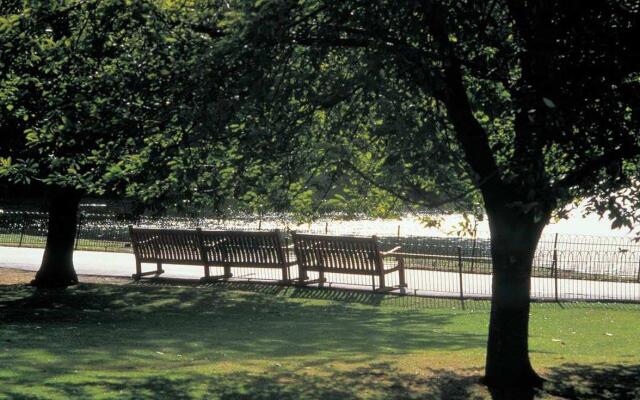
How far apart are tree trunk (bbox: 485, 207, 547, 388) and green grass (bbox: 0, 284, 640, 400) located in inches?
12.4

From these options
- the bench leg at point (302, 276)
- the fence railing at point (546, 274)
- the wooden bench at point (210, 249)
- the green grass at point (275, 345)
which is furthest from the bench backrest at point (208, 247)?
the fence railing at point (546, 274)

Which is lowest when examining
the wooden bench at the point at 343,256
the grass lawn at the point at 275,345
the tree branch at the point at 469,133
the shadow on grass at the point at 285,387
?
the shadow on grass at the point at 285,387

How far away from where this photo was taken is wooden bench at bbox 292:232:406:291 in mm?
18344

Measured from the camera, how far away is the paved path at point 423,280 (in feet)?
61.5

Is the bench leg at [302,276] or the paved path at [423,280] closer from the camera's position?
the paved path at [423,280]

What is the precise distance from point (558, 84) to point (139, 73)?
441cm

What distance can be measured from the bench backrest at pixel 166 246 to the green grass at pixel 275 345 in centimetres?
105

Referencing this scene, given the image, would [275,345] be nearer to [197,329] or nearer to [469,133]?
[197,329]

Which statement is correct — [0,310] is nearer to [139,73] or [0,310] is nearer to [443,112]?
[139,73]

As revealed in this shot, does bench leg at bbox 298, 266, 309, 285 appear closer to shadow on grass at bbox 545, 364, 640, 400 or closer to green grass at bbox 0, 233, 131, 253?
shadow on grass at bbox 545, 364, 640, 400

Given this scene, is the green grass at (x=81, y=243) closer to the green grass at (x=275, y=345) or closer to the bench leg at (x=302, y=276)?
the green grass at (x=275, y=345)

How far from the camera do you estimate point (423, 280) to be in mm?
21219

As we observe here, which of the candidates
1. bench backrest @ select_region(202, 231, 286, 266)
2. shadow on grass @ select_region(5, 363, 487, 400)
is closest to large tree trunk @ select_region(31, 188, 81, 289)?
bench backrest @ select_region(202, 231, 286, 266)

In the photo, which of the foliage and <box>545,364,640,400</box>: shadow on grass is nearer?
the foliage
